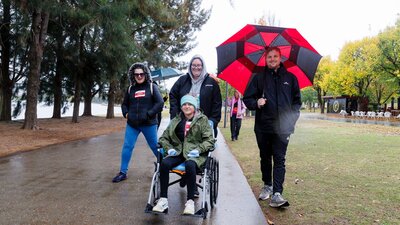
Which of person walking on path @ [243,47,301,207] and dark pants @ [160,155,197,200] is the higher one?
person walking on path @ [243,47,301,207]

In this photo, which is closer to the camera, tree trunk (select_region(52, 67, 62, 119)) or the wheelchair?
the wheelchair

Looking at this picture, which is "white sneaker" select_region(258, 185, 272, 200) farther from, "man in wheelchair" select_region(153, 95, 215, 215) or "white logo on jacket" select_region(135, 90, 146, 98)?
"white logo on jacket" select_region(135, 90, 146, 98)

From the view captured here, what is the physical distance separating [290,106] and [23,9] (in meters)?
8.44

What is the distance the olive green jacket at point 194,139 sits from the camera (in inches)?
163

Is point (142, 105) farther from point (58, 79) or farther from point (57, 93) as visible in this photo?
point (57, 93)

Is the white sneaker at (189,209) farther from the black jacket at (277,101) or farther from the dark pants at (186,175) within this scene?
the black jacket at (277,101)

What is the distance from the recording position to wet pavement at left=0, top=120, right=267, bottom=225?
12.8 ft

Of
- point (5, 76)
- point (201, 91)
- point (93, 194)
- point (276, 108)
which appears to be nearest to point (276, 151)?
point (276, 108)

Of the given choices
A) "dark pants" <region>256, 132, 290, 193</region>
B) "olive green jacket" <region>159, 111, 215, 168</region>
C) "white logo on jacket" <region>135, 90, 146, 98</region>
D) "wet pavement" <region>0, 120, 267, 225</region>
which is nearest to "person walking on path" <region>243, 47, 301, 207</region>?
"dark pants" <region>256, 132, 290, 193</region>

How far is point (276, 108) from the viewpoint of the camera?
4.43 metres

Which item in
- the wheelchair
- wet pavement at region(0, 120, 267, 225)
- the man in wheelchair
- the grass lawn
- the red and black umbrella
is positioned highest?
the red and black umbrella

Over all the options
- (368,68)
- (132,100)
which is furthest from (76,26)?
(368,68)

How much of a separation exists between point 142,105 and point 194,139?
1.67 m

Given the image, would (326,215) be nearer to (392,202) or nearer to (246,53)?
(392,202)
